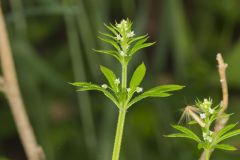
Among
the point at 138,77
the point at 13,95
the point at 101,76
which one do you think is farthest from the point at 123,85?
the point at 101,76

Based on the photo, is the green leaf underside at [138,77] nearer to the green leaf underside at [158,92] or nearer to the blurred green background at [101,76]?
the green leaf underside at [158,92]

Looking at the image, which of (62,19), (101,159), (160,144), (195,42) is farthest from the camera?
(62,19)

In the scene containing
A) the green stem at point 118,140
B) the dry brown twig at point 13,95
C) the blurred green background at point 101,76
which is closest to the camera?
the green stem at point 118,140


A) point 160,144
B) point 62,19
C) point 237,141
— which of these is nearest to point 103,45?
point 160,144

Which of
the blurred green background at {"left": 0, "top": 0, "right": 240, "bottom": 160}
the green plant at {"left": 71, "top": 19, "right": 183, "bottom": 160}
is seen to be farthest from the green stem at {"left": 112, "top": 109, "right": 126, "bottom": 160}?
the blurred green background at {"left": 0, "top": 0, "right": 240, "bottom": 160}

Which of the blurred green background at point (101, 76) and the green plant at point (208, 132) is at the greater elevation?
the blurred green background at point (101, 76)

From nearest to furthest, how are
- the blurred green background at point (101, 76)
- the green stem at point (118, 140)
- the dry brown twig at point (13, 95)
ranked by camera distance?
the green stem at point (118, 140), the dry brown twig at point (13, 95), the blurred green background at point (101, 76)

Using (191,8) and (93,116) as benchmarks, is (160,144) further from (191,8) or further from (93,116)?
(191,8)

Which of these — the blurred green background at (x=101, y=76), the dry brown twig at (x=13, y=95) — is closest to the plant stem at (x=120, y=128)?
the dry brown twig at (x=13, y=95)
